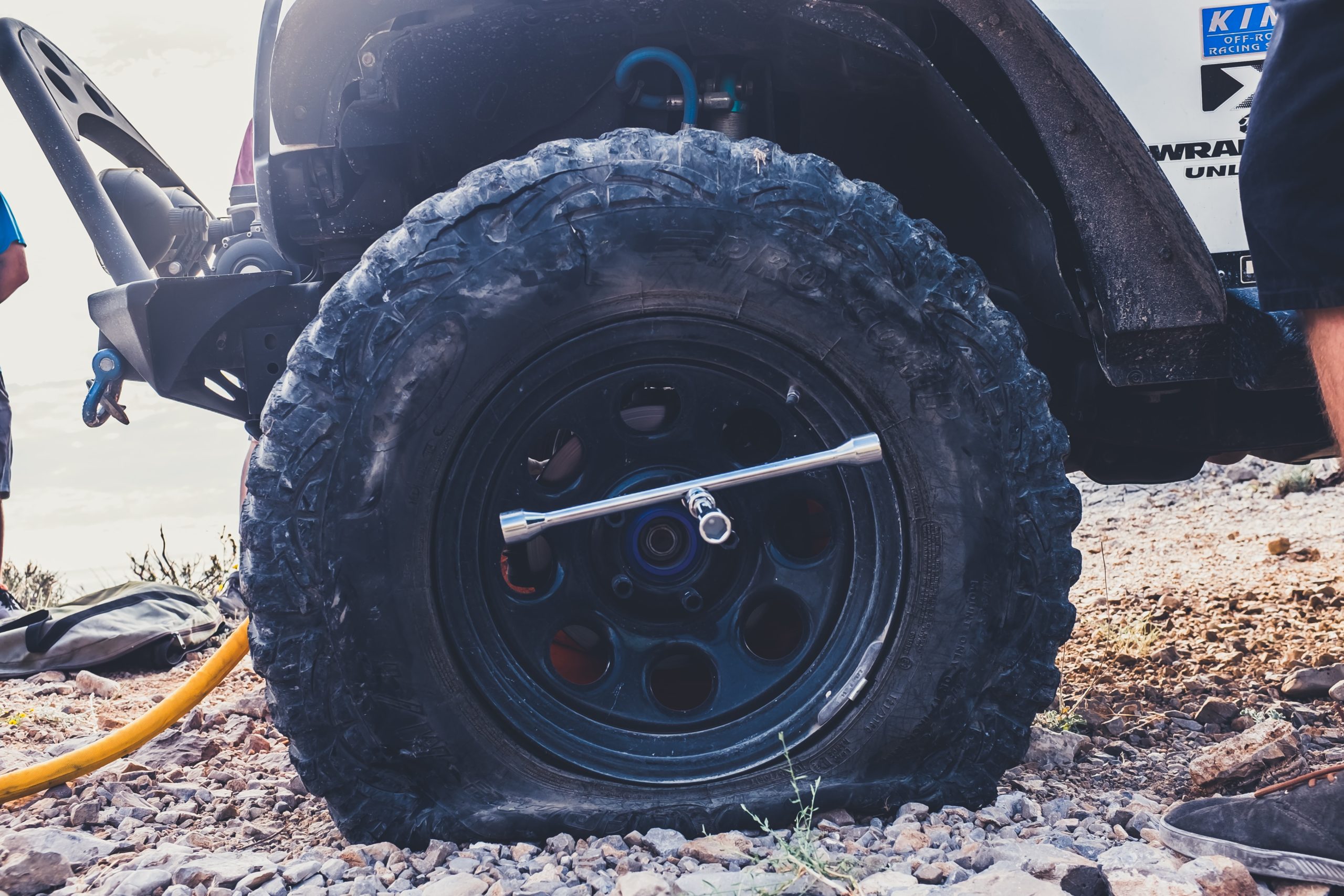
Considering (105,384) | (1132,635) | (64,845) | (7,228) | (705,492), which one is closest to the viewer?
(705,492)

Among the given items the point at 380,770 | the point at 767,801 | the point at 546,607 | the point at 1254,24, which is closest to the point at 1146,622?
the point at 1254,24

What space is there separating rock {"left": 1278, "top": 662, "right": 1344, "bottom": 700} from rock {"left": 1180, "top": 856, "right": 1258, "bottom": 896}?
4.76 ft

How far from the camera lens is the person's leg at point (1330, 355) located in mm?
1687

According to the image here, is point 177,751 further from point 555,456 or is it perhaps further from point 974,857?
point 974,857

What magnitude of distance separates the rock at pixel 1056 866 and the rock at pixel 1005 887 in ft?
0.10

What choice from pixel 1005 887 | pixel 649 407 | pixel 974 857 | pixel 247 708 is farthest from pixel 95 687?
pixel 1005 887

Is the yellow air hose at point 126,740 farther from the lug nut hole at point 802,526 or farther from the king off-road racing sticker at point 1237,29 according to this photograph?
the king off-road racing sticker at point 1237,29

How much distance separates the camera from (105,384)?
7.80 feet

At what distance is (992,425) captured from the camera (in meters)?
1.72

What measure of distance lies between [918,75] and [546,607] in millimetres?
1204

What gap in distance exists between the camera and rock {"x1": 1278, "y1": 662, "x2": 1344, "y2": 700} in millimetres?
2729

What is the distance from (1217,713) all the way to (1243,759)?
24.3 inches

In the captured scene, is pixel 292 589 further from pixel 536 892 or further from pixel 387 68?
pixel 387 68

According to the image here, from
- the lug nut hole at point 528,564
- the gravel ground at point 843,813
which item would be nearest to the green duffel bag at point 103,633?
the gravel ground at point 843,813
